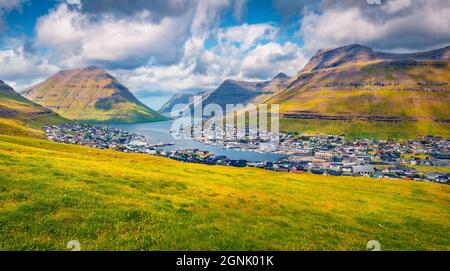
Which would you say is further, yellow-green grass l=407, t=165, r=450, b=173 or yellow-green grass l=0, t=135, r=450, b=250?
yellow-green grass l=407, t=165, r=450, b=173

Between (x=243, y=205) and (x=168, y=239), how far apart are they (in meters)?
12.4

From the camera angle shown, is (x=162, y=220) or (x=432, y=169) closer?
(x=162, y=220)

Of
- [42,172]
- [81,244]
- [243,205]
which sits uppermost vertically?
[42,172]

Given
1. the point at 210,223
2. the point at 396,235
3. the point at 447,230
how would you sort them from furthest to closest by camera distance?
1. the point at 447,230
2. the point at 396,235
3. the point at 210,223

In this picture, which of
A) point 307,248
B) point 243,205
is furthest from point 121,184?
point 307,248

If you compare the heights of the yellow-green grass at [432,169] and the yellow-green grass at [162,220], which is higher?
the yellow-green grass at [162,220]

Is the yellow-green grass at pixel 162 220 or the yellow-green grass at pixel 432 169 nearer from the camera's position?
the yellow-green grass at pixel 162 220

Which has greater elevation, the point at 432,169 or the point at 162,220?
the point at 162,220

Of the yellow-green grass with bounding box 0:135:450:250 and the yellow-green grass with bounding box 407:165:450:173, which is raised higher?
the yellow-green grass with bounding box 0:135:450:250
